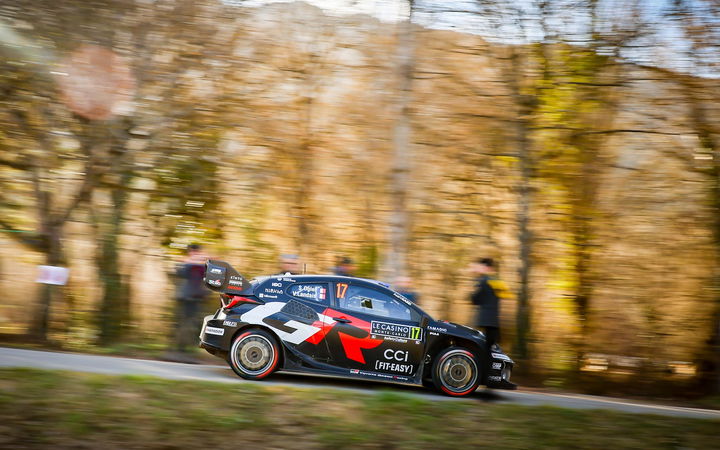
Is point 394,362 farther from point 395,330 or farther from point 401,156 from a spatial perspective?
point 401,156

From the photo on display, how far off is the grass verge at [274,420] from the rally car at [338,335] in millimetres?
1222

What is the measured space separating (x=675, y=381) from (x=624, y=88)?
586 cm

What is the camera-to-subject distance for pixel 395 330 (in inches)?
392

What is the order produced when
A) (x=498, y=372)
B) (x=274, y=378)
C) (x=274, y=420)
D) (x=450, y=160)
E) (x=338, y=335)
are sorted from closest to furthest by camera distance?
1. (x=274, y=420)
2. (x=338, y=335)
3. (x=498, y=372)
4. (x=274, y=378)
5. (x=450, y=160)

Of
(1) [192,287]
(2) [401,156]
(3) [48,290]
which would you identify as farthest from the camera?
(3) [48,290]

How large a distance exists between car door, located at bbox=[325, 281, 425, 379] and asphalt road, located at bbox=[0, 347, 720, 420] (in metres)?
0.39

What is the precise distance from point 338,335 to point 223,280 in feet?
6.02

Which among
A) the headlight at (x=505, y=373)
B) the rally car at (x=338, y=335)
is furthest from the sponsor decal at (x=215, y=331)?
the headlight at (x=505, y=373)

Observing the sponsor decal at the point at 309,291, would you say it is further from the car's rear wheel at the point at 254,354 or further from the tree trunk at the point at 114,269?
the tree trunk at the point at 114,269

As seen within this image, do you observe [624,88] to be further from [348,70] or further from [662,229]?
[348,70]

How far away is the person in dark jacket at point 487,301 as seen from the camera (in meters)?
10.2

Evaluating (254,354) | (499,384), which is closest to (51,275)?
(254,354)

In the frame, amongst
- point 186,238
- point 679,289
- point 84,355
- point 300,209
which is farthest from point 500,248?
point 84,355

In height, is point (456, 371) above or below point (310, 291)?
below
